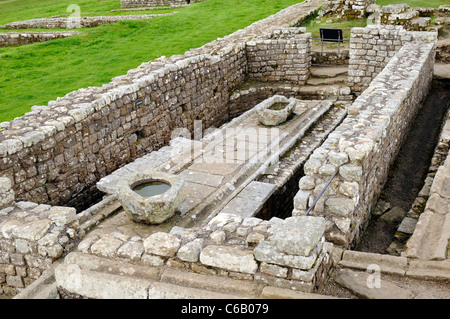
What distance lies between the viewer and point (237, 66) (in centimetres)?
1377

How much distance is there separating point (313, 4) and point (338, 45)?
7528 mm

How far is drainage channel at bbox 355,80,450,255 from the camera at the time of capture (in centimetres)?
651

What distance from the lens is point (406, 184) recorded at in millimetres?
8016

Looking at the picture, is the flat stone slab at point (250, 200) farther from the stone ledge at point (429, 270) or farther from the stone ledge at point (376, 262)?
the stone ledge at point (429, 270)

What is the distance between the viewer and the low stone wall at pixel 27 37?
20.0 metres

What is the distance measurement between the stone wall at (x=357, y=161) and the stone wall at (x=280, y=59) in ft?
16.7

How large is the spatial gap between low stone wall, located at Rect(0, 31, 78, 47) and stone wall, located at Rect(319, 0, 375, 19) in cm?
1101

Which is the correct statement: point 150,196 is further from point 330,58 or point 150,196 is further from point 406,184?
point 330,58

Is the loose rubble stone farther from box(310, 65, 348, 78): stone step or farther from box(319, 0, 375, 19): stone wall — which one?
box(319, 0, 375, 19): stone wall

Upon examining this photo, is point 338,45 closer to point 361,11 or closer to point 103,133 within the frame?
point 361,11

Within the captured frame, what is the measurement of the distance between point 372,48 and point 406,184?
20.1ft

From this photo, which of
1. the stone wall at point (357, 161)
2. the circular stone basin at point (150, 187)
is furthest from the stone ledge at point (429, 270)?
the circular stone basin at point (150, 187)

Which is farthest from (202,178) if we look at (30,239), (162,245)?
(162,245)

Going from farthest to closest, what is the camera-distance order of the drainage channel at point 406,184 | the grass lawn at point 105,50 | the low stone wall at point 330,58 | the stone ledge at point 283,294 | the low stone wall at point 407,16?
the low stone wall at point 407,16 → the low stone wall at point 330,58 → the grass lawn at point 105,50 → the drainage channel at point 406,184 → the stone ledge at point 283,294
